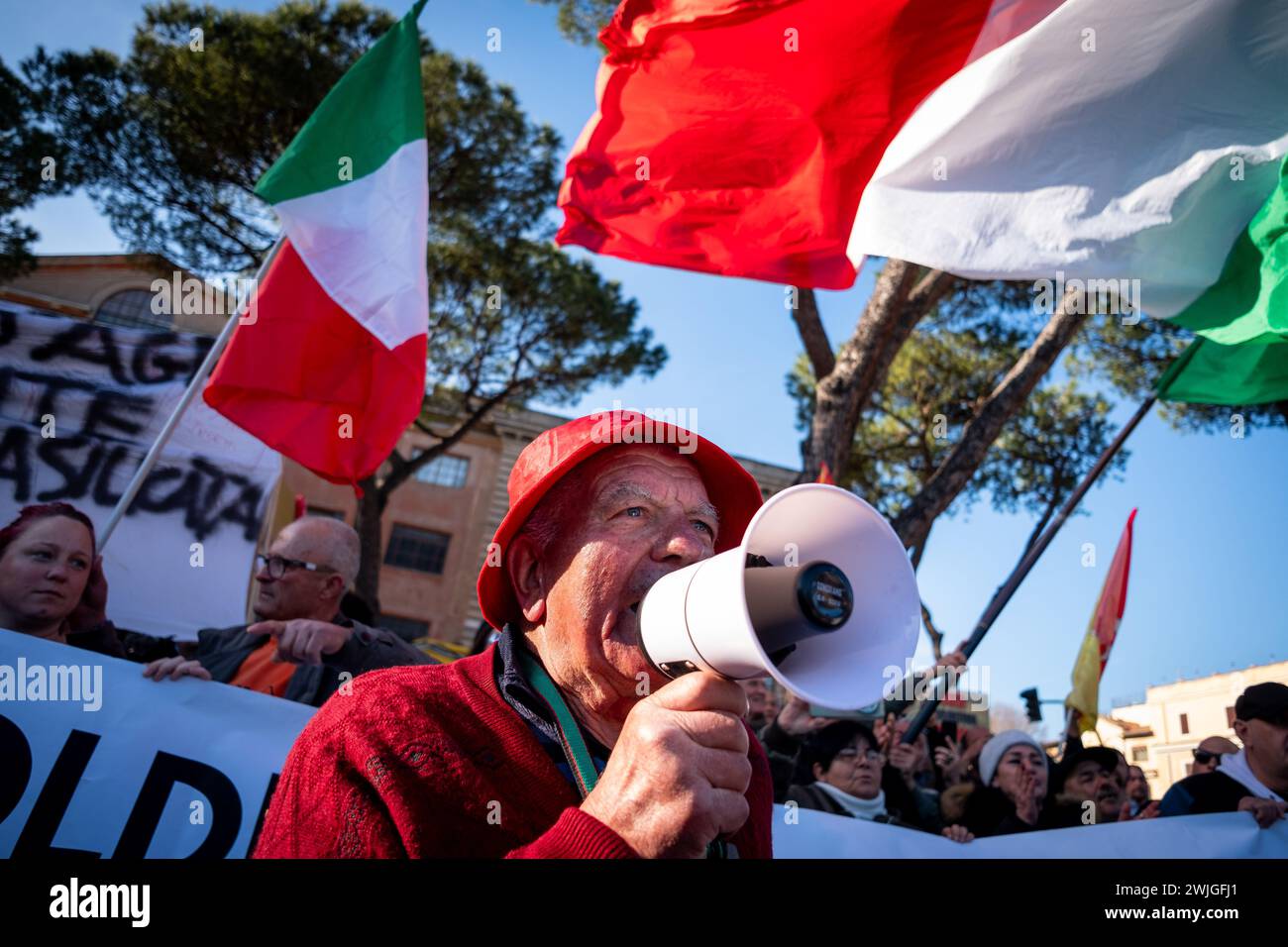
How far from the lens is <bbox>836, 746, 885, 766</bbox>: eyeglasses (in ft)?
15.0

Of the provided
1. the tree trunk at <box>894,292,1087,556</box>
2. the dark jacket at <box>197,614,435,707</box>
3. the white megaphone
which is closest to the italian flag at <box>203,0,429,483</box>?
the dark jacket at <box>197,614,435,707</box>

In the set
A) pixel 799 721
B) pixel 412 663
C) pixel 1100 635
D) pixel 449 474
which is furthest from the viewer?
pixel 449 474

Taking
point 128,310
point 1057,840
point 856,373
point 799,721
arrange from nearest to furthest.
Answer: point 1057,840
point 799,721
point 856,373
point 128,310

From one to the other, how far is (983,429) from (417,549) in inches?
905

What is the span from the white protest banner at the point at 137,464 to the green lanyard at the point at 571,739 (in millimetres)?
4662

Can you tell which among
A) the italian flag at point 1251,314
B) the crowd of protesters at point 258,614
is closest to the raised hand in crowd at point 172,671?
the crowd of protesters at point 258,614

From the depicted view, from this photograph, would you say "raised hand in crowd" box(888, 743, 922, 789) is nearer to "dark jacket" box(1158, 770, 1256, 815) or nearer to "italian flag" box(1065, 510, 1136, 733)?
"dark jacket" box(1158, 770, 1256, 815)

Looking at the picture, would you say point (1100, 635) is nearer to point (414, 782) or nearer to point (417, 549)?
point (414, 782)

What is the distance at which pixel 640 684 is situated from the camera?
4.97 ft

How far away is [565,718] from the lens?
5.19 feet

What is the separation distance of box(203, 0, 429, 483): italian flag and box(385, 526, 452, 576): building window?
2372 centimetres

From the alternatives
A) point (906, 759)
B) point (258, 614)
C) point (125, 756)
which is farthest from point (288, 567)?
point (906, 759)

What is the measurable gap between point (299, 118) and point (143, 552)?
967 cm
